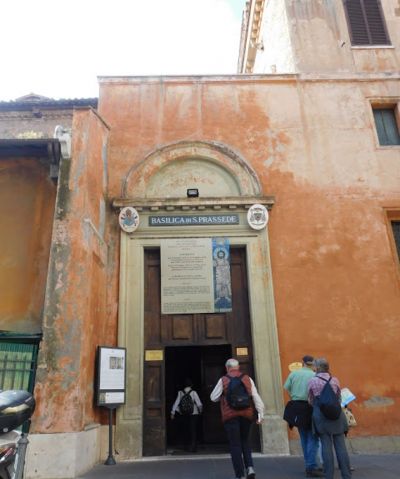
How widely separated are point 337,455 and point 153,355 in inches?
177

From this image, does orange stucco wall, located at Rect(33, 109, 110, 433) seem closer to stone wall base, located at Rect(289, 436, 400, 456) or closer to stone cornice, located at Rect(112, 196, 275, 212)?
stone cornice, located at Rect(112, 196, 275, 212)

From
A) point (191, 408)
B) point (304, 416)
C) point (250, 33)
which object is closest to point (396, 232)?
point (304, 416)

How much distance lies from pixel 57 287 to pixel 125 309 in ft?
6.71

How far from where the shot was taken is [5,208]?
9.52 meters

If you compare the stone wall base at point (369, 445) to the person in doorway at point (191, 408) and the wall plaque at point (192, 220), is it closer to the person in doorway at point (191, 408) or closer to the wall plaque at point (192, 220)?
the person in doorway at point (191, 408)

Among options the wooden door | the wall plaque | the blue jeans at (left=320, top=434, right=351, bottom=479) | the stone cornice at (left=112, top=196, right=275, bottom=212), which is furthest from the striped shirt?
the stone cornice at (left=112, top=196, right=275, bottom=212)

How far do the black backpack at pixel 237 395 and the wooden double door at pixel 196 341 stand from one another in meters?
3.19

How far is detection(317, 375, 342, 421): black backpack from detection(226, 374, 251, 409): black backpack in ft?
3.20

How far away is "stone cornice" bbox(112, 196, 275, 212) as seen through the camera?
9898 mm

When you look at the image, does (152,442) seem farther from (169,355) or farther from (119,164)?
(119,164)

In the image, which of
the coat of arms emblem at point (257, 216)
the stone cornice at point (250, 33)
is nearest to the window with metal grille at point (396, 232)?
the coat of arms emblem at point (257, 216)

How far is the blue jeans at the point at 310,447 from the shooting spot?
646cm

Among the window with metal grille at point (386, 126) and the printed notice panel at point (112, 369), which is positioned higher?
the window with metal grille at point (386, 126)

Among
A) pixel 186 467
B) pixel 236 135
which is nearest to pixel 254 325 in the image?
pixel 186 467
